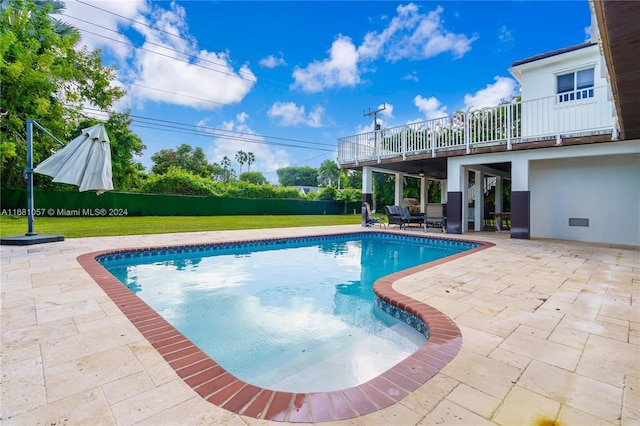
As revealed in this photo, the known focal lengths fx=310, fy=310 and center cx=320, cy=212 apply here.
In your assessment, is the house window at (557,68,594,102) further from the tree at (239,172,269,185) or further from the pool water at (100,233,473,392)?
the tree at (239,172,269,185)

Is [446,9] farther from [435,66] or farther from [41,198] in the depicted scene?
[41,198]

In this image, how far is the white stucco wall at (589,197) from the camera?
831 centimetres

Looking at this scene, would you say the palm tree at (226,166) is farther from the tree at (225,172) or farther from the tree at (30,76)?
the tree at (30,76)

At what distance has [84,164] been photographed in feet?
22.9

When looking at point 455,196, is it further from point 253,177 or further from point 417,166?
point 253,177

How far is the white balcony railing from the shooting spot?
8.19 meters

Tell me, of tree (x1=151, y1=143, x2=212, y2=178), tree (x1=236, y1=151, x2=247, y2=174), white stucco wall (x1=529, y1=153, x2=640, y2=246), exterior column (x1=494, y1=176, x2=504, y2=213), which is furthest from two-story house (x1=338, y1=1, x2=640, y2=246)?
tree (x1=236, y1=151, x2=247, y2=174)

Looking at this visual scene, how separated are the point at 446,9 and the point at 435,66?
20.9ft

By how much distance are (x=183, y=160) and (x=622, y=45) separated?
1599 inches

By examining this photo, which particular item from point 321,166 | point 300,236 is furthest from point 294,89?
point 321,166

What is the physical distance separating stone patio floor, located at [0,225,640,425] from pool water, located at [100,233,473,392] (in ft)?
2.17

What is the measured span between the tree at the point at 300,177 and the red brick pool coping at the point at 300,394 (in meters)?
64.8

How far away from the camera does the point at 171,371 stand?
76.1 inches

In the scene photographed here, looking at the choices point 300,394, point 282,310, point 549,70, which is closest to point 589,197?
point 549,70
